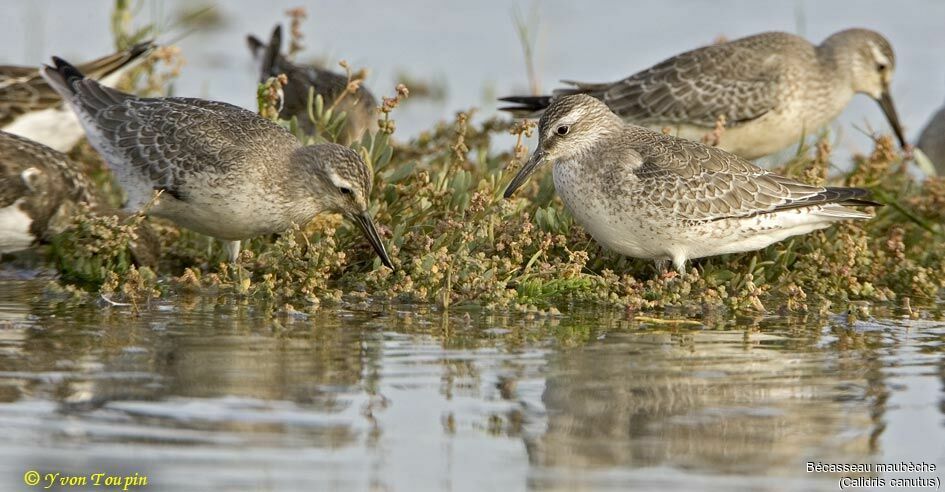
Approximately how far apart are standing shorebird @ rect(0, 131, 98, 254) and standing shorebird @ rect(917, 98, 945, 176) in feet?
29.1

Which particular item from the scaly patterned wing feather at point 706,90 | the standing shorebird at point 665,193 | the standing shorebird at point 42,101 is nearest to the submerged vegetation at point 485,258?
the standing shorebird at point 665,193

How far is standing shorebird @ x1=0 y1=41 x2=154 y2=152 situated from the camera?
36.4 feet

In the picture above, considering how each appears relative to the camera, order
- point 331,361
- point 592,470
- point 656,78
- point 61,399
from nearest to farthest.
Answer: point 592,470 → point 61,399 → point 331,361 → point 656,78

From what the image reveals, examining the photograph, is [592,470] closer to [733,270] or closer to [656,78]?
[733,270]

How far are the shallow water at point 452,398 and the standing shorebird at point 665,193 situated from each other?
879 mm

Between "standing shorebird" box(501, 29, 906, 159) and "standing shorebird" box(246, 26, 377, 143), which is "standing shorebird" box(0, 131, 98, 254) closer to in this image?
"standing shorebird" box(246, 26, 377, 143)

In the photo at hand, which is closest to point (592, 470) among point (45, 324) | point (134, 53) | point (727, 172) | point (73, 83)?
point (45, 324)

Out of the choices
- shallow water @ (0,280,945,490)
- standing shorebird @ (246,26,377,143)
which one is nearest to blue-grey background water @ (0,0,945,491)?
shallow water @ (0,280,945,490)

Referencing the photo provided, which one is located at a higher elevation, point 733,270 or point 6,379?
point 733,270

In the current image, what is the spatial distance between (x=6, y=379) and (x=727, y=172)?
488 centimetres

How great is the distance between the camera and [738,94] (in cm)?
1191

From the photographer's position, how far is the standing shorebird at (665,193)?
881cm

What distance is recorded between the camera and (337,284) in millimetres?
8789

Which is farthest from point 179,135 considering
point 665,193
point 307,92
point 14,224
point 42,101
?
point 665,193
